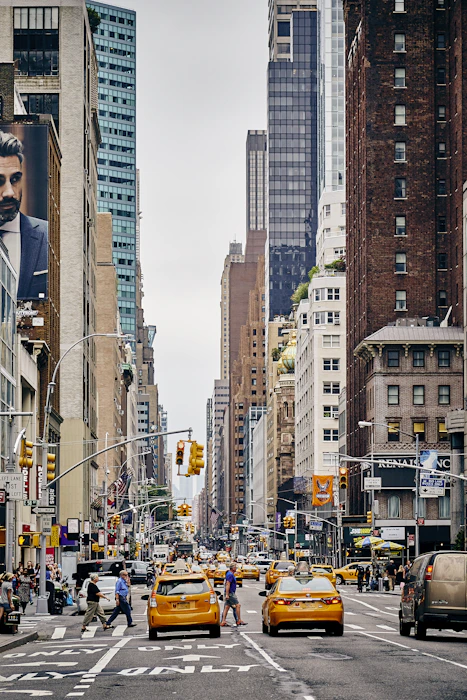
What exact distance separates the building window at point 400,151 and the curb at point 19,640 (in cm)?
8272

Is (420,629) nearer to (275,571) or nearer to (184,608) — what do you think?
(184,608)

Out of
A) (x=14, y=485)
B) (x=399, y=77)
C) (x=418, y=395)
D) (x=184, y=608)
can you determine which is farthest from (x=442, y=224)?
(x=184, y=608)

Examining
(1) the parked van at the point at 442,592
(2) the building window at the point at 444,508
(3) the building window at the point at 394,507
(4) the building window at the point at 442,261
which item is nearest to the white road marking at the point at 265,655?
(1) the parked van at the point at 442,592

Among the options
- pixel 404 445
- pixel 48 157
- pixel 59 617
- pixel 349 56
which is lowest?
pixel 59 617

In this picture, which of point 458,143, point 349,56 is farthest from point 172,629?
point 349,56

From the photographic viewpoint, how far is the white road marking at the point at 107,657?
23.7m

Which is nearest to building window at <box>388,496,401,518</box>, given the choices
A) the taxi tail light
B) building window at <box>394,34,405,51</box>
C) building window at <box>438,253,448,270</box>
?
building window at <box>438,253,448,270</box>

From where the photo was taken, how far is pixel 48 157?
8956 centimetres

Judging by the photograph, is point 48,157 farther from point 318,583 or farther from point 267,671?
point 267,671

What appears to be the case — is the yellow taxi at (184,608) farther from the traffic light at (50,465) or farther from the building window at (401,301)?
the building window at (401,301)

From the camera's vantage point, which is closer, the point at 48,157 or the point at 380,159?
the point at 48,157

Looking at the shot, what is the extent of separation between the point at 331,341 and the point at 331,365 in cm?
279

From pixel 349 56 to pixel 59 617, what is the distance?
87218 mm

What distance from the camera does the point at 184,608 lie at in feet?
104
